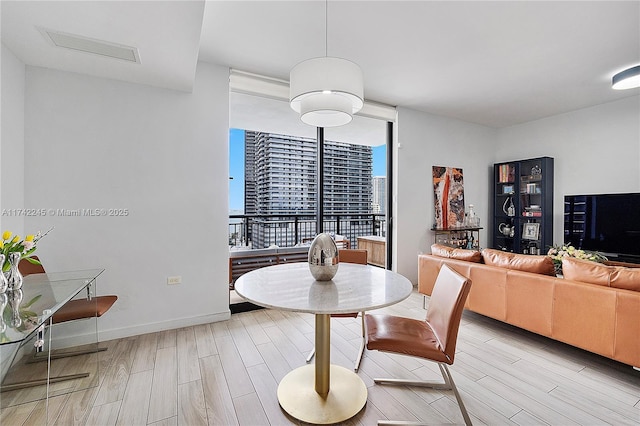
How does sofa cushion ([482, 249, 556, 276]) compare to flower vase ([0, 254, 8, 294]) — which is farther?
sofa cushion ([482, 249, 556, 276])

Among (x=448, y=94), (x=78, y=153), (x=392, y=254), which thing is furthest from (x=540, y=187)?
(x=78, y=153)

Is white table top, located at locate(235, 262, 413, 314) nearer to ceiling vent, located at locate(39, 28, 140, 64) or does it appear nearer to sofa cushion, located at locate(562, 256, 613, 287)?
sofa cushion, located at locate(562, 256, 613, 287)

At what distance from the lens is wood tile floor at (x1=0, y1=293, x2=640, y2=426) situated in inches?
67.2

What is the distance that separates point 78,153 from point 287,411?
2709 mm

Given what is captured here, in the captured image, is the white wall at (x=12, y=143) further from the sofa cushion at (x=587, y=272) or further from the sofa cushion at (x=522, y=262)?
the sofa cushion at (x=587, y=272)

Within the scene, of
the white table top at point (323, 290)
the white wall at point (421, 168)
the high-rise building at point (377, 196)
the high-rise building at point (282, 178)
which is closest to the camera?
the white table top at point (323, 290)

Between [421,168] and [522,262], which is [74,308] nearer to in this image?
[522,262]

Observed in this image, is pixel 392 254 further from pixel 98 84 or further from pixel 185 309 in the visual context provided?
pixel 98 84

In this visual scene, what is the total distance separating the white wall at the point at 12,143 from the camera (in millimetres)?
2139

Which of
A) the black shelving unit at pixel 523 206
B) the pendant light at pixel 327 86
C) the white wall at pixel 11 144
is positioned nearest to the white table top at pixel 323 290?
the pendant light at pixel 327 86

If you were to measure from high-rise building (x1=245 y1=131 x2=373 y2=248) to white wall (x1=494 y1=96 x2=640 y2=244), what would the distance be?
10.9 ft

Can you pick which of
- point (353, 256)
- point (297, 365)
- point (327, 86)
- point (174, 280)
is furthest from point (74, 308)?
point (327, 86)

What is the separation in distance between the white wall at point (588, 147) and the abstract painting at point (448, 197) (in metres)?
1.37

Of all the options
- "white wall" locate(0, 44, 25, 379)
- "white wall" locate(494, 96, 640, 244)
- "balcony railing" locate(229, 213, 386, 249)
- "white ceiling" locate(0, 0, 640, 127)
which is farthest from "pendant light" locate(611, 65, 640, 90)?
"white wall" locate(0, 44, 25, 379)
